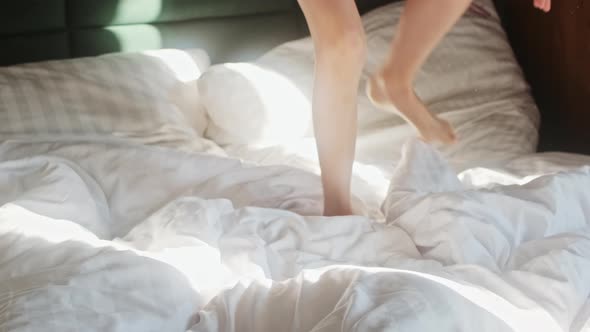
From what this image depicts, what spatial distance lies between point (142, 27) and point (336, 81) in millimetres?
1034

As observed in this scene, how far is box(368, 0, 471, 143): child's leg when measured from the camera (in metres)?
1.68

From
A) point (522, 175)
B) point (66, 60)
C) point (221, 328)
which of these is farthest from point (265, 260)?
point (66, 60)

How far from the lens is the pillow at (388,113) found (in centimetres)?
205

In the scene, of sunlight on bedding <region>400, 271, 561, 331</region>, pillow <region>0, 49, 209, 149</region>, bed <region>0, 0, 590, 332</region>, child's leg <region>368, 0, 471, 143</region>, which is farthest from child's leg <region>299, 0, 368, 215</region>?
pillow <region>0, 49, 209, 149</region>

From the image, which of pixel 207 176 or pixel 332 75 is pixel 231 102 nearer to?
pixel 207 176

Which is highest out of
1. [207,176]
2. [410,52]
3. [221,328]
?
[410,52]

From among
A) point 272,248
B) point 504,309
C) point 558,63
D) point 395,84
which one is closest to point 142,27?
point 395,84

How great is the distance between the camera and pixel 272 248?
135 centimetres

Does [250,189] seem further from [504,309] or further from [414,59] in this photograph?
[504,309]

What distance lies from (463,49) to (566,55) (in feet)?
0.98

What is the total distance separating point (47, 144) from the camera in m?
1.79

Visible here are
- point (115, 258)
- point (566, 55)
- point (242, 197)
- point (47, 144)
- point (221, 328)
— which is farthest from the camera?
point (566, 55)

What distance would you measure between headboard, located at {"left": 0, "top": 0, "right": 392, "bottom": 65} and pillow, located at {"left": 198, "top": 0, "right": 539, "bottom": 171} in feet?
0.47

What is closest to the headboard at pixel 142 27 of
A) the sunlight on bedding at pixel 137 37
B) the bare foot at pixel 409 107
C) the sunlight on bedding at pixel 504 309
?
the sunlight on bedding at pixel 137 37
